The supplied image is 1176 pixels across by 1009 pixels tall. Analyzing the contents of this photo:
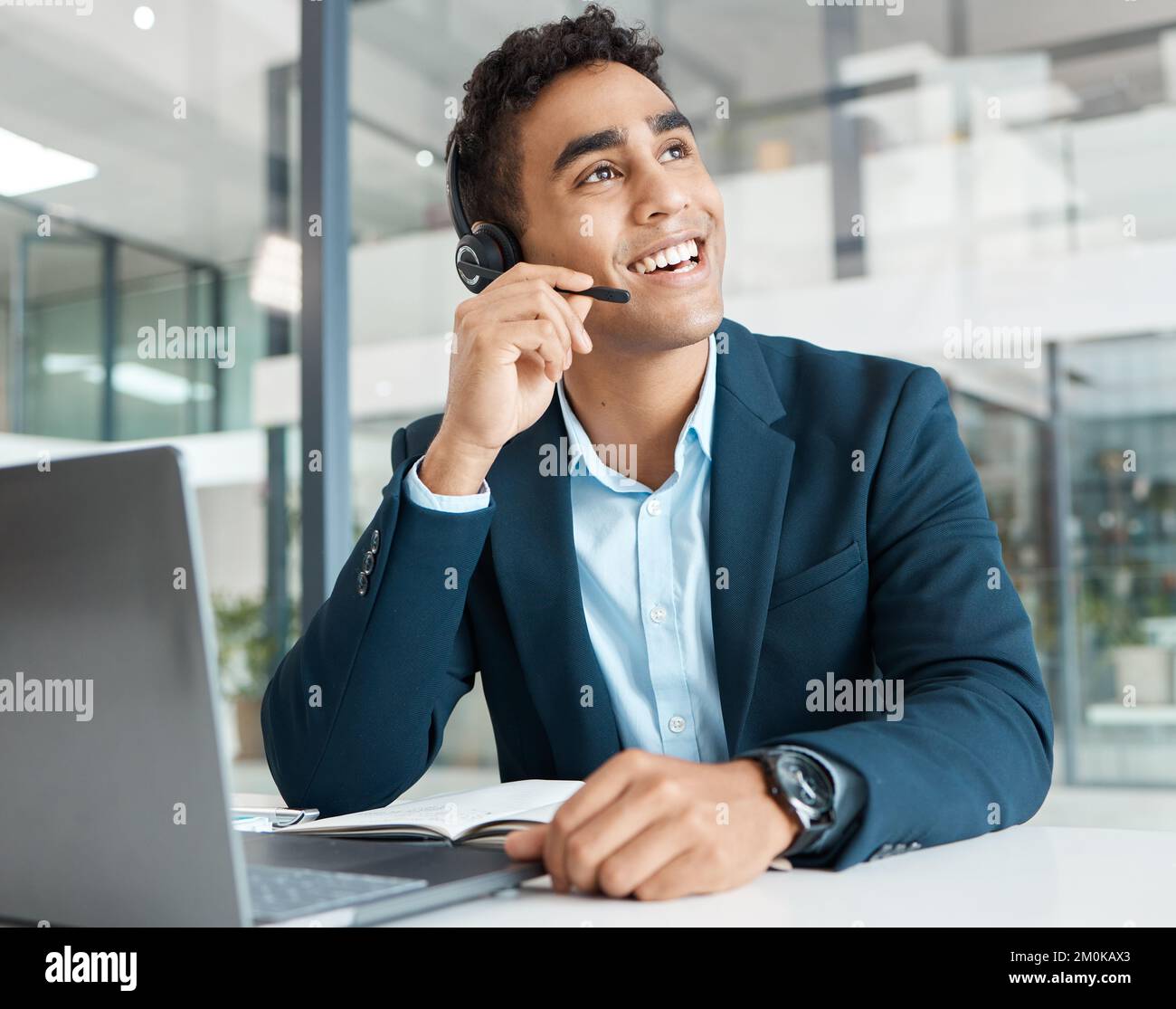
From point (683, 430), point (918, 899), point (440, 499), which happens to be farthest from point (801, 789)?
point (683, 430)

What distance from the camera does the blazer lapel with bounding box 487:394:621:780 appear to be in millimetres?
1479

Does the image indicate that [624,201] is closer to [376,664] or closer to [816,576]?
[816,576]

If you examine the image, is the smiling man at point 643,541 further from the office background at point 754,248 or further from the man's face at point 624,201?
the office background at point 754,248

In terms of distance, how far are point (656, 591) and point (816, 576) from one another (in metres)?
0.22

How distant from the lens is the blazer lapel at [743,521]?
4.67ft

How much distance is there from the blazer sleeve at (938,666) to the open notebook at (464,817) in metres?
0.25

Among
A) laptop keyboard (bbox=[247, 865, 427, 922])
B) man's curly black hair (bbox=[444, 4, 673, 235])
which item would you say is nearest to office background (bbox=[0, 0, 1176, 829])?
man's curly black hair (bbox=[444, 4, 673, 235])

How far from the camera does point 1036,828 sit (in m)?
1.10

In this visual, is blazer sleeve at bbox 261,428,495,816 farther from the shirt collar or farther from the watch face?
the watch face

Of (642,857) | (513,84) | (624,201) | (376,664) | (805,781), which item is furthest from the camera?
(513,84)

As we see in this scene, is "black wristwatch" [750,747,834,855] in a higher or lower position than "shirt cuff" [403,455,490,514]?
lower

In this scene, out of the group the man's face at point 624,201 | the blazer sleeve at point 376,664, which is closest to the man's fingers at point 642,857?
the blazer sleeve at point 376,664

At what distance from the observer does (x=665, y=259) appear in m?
1.70

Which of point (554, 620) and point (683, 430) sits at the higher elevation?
point (683, 430)
